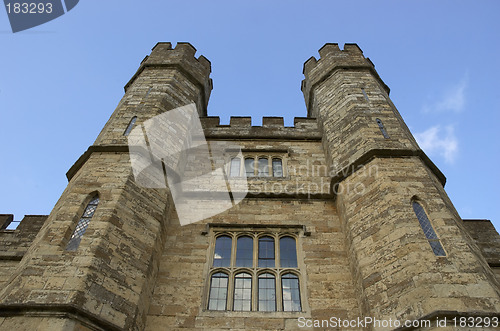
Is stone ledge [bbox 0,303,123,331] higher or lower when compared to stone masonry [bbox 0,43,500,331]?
lower

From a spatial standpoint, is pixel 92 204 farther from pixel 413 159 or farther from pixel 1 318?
pixel 413 159

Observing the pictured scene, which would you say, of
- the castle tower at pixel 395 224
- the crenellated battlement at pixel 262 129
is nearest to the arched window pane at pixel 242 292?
the castle tower at pixel 395 224

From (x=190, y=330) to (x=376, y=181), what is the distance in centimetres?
386

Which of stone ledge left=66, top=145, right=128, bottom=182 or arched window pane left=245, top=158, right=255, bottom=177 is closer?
stone ledge left=66, top=145, right=128, bottom=182

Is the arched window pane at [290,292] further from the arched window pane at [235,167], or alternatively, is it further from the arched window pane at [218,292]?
the arched window pane at [235,167]

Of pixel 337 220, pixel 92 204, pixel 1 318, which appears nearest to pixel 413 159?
pixel 337 220

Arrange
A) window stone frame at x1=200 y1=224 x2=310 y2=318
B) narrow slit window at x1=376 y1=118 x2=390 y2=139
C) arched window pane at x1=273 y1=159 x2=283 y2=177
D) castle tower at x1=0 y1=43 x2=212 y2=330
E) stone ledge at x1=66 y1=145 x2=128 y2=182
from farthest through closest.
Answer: arched window pane at x1=273 y1=159 x2=283 y2=177
narrow slit window at x1=376 y1=118 x2=390 y2=139
stone ledge at x1=66 y1=145 x2=128 y2=182
window stone frame at x1=200 y1=224 x2=310 y2=318
castle tower at x1=0 y1=43 x2=212 y2=330

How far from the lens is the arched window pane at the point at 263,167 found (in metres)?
9.09

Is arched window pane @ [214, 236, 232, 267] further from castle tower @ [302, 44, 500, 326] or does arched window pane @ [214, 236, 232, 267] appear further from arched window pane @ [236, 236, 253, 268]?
castle tower @ [302, 44, 500, 326]

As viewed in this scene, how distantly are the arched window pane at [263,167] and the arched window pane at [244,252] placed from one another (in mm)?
2232

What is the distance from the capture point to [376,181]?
266 inches

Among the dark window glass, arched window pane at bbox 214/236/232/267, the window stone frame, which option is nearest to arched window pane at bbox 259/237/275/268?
the window stone frame

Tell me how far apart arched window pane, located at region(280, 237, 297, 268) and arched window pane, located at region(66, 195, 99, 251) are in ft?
10.5

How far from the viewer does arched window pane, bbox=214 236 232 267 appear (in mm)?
6668
